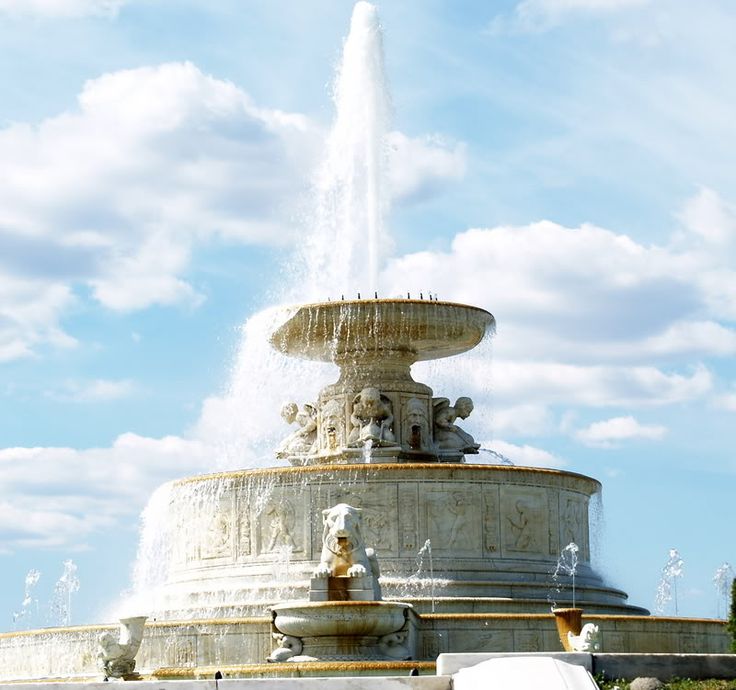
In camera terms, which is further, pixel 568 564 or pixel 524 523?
pixel 568 564

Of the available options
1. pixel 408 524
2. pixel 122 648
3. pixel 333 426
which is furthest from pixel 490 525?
pixel 122 648

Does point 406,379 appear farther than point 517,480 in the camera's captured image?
Yes

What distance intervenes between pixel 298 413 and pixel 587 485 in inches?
223

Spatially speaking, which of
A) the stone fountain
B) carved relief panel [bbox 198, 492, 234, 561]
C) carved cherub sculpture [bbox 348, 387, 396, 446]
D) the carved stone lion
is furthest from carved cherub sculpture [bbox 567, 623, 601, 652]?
carved cherub sculpture [bbox 348, 387, 396, 446]

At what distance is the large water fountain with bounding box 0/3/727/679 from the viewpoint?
21109mm

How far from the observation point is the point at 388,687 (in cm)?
1276

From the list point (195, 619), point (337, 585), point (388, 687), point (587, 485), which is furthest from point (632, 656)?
point (587, 485)

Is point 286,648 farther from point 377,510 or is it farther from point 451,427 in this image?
point 451,427

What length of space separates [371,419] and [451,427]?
1731 millimetres

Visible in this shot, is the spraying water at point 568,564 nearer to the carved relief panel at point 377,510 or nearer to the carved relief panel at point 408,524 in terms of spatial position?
the carved relief panel at point 408,524

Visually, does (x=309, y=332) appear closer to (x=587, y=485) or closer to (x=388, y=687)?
(x=587, y=485)

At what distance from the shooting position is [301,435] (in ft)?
94.4

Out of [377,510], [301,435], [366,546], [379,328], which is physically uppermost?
[379,328]

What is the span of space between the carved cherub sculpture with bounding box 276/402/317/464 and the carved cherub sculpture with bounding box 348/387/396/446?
108 cm
